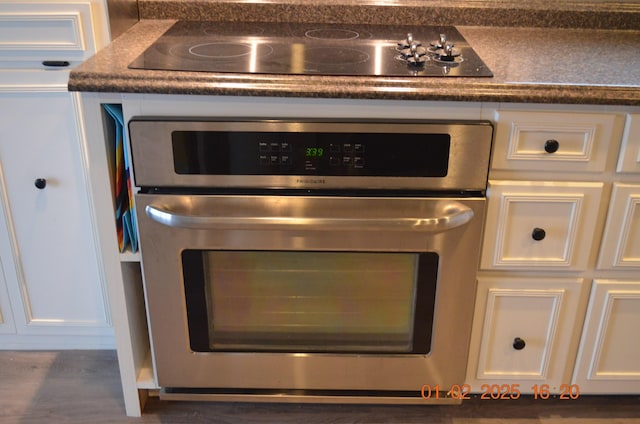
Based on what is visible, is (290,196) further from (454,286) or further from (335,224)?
(454,286)

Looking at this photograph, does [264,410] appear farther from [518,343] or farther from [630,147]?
[630,147]

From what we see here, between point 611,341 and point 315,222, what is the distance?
806 mm

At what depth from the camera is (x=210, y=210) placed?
1.30 m

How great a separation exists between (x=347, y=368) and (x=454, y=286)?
0.34m

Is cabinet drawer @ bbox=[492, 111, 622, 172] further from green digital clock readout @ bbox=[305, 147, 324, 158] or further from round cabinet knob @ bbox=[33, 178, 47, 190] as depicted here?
round cabinet knob @ bbox=[33, 178, 47, 190]

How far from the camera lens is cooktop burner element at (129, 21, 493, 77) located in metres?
1.29

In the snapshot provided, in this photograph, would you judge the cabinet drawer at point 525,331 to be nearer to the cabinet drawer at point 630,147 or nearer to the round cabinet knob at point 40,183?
the cabinet drawer at point 630,147

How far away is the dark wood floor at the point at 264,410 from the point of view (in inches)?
64.3

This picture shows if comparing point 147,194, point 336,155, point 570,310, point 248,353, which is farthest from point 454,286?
point 147,194

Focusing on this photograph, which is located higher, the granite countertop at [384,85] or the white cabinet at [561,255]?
the granite countertop at [384,85]

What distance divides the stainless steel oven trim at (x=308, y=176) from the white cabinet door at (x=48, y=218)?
0.37 metres

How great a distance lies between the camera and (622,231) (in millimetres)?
1361

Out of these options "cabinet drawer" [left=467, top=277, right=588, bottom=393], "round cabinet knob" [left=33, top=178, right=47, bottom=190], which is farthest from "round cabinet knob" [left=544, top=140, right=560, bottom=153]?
"round cabinet knob" [left=33, top=178, right=47, bottom=190]
